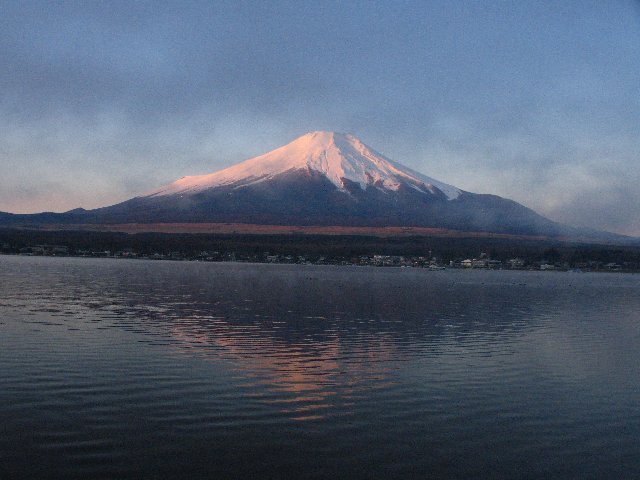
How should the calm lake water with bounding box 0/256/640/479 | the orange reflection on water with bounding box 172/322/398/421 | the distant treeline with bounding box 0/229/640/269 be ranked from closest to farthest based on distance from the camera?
the calm lake water with bounding box 0/256/640/479 < the orange reflection on water with bounding box 172/322/398/421 < the distant treeline with bounding box 0/229/640/269

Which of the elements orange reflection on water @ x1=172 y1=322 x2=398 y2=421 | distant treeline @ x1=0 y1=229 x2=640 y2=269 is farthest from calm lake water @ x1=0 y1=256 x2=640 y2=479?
distant treeline @ x1=0 y1=229 x2=640 y2=269

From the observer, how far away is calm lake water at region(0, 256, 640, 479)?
941 cm

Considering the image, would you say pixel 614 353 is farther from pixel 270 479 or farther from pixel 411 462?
pixel 270 479

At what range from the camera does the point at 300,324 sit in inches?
1018

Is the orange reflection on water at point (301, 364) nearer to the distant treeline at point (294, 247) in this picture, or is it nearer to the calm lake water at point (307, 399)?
the calm lake water at point (307, 399)

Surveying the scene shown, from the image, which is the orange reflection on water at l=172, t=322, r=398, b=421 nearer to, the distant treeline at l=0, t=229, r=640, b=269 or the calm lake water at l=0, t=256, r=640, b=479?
the calm lake water at l=0, t=256, r=640, b=479

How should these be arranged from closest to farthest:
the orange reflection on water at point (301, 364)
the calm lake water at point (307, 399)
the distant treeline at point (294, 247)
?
the calm lake water at point (307, 399) → the orange reflection on water at point (301, 364) → the distant treeline at point (294, 247)

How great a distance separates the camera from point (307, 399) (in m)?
12.9

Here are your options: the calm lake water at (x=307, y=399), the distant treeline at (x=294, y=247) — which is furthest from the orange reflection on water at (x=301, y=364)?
the distant treeline at (x=294, y=247)

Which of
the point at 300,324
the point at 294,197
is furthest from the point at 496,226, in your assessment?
the point at 300,324

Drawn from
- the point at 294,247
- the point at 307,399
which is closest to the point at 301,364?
the point at 307,399

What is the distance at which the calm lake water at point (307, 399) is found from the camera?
9.41 meters

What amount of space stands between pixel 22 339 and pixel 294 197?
155m

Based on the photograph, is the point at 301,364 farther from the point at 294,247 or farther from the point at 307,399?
the point at 294,247
